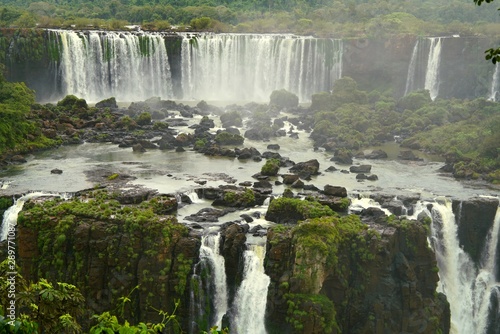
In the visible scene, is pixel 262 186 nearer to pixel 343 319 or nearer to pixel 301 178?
pixel 301 178

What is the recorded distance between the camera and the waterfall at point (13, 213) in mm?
23891

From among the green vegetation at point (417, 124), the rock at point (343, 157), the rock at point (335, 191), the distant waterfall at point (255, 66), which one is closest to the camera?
the rock at point (335, 191)

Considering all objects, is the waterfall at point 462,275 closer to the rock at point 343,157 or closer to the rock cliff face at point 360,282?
the rock cliff face at point 360,282

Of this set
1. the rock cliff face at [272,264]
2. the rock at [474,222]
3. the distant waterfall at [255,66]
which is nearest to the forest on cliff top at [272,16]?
the distant waterfall at [255,66]

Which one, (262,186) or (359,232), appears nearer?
(359,232)

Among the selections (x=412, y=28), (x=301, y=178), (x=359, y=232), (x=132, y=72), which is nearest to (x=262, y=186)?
(x=301, y=178)

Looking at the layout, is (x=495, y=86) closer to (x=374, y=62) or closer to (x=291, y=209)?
(x=374, y=62)

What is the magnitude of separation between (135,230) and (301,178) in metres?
10.8

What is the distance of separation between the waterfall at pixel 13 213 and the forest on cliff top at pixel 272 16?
32027 mm

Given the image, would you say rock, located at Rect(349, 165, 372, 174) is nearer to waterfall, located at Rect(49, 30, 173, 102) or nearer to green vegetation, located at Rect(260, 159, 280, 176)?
green vegetation, located at Rect(260, 159, 280, 176)

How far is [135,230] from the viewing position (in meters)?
22.1

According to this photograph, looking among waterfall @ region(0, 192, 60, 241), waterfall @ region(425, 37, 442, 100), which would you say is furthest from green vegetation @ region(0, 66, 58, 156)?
waterfall @ region(425, 37, 442, 100)

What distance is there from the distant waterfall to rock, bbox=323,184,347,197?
Result: 90.5 feet

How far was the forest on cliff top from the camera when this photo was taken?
57125mm
